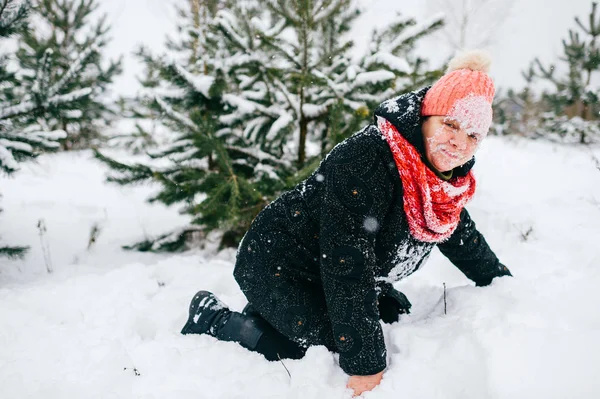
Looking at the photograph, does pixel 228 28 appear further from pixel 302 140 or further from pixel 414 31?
pixel 414 31

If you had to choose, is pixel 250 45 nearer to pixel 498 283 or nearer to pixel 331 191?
pixel 331 191

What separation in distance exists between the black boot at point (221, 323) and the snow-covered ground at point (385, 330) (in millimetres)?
45

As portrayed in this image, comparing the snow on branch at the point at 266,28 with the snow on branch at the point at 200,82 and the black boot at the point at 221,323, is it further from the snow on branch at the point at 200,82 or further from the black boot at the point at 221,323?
the black boot at the point at 221,323

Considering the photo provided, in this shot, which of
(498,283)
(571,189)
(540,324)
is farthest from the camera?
(571,189)

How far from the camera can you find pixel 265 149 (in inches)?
152

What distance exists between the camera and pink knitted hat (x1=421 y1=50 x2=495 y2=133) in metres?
1.24

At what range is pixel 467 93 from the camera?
1244 mm

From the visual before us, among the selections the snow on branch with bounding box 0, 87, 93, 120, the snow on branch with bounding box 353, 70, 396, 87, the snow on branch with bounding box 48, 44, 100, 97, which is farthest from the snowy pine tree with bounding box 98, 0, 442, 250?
the snow on branch with bounding box 0, 87, 93, 120

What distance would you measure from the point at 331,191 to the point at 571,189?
3.80 m

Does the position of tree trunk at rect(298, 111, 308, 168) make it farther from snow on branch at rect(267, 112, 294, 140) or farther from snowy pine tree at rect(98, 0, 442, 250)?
snow on branch at rect(267, 112, 294, 140)

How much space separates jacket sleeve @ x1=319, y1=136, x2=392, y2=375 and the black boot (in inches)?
22.8

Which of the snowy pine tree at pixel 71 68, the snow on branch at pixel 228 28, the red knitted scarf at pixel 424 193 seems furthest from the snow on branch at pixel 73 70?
the red knitted scarf at pixel 424 193

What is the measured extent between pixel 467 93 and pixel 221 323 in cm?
161

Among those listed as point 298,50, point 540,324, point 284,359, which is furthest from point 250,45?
point 540,324
